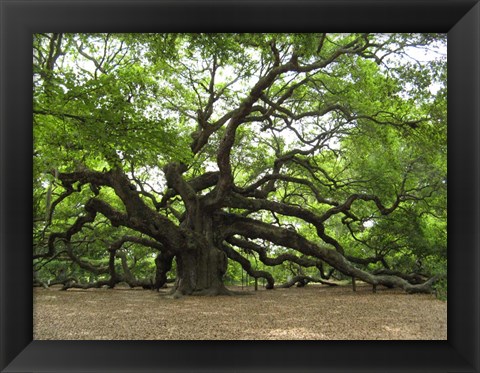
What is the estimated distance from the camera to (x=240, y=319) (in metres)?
5.15

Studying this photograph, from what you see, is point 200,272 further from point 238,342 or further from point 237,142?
point 238,342

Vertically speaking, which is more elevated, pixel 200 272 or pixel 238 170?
pixel 238 170

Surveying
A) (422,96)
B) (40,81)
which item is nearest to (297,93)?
(422,96)

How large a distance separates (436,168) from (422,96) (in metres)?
2.47

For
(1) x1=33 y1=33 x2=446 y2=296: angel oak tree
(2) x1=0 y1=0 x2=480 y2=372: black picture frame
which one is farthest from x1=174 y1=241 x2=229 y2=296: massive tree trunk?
(2) x1=0 y1=0 x2=480 y2=372: black picture frame

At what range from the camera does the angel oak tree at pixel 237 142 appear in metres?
5.68

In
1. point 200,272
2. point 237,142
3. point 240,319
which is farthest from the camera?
point 237,142

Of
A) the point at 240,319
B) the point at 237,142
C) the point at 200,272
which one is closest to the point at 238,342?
the point at 240,319

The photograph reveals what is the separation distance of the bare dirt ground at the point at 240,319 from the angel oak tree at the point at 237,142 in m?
1.46

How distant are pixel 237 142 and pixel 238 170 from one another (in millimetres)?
900

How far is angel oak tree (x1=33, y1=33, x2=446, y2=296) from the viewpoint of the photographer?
224 inches

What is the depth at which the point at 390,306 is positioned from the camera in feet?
21.1
